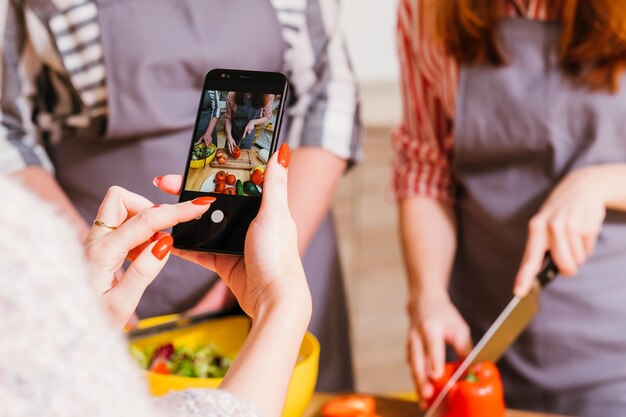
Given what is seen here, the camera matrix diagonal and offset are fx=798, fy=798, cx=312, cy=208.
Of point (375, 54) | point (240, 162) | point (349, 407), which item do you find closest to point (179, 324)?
point (349, 407)

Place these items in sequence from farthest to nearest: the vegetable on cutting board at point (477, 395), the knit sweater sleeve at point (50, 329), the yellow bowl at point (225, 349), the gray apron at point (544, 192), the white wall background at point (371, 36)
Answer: the white wall background at point (371, 36) < the gray apron at point (544, 192) < the vegetable on cutting board at point (477, 395) < the yellow bowl at point (225, 349) < the knit sweater sleeve at point (50, 329)

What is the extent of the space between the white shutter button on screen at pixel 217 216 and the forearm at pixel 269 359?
0.05 meters

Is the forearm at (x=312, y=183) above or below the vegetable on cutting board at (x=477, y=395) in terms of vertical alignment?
above

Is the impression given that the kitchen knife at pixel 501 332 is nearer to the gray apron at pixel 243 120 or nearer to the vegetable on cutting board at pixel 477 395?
the vegetable on cutting board at pixel 477 395

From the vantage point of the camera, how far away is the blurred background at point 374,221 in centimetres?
138

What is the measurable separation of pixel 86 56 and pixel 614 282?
0.53 m

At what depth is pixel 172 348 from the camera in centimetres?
62

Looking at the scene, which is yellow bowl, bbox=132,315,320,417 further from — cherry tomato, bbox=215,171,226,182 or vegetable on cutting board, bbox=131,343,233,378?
cherry tomato, bbox=215,171,226,182

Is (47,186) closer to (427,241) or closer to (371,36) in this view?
(427,241)

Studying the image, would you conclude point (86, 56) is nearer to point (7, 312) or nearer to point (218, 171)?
point (218, 171)

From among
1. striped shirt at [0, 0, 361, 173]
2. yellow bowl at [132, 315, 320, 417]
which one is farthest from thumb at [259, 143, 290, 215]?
striped shirt at [0, 0, 361, 173]

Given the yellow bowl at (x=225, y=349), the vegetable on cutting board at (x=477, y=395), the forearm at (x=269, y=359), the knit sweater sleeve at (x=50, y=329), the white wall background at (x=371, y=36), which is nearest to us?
the knit sweater sleeve at (x=50, y=329)

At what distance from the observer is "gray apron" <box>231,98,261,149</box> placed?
414mm

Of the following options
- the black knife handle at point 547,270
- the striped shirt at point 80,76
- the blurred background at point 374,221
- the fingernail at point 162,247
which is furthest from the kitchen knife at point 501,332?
the blurred background at point 374,221
